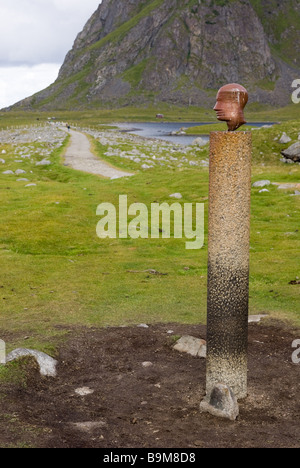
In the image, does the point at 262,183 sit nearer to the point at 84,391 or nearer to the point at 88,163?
the point at 88,163

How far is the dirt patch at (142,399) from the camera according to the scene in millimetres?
10453

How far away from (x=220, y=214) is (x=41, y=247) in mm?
19975

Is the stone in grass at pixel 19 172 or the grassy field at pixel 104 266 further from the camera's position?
the stone in grass at pixel 19 172

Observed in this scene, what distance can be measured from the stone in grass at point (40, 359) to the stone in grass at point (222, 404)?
4.11m

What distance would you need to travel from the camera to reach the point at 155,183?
49.8 meters

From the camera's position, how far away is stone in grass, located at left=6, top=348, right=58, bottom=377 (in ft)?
44.5

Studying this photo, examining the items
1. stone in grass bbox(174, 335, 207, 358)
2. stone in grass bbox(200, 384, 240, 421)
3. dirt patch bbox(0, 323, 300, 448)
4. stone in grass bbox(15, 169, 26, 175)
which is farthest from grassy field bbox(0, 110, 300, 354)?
stone in grass bbox(15, 169, 26, 175)

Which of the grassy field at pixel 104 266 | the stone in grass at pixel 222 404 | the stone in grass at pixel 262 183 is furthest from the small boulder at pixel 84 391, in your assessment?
the stone in grass at pixel 262 183

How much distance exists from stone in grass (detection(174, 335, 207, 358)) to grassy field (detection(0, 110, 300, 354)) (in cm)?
228

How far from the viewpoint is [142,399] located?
12.6 m

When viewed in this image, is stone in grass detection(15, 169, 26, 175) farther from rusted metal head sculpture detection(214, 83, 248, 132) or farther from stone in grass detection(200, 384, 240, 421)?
stone in grass detection(200, 384, 240, 421)

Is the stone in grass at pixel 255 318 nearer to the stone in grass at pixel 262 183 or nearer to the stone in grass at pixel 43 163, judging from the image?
the stone in grass at pixel 262 183

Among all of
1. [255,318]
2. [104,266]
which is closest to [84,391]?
[255,318]

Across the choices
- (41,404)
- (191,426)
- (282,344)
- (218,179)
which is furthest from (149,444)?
(282,344)
